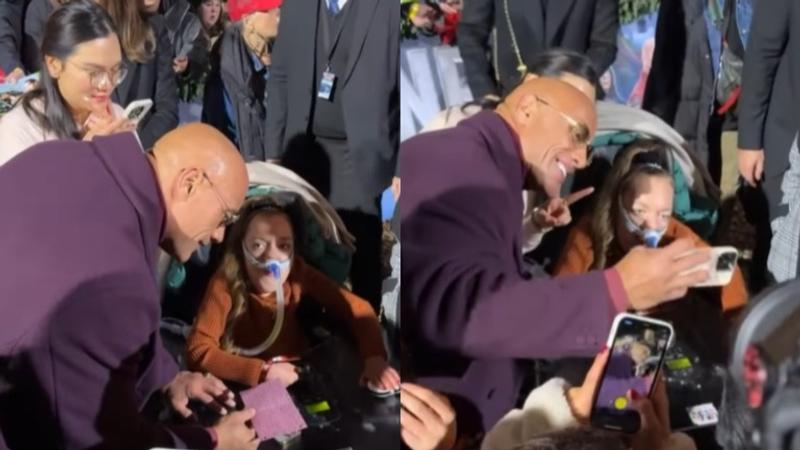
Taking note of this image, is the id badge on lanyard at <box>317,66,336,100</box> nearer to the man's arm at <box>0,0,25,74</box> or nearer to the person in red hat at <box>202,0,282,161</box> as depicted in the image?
the person in red hat at <box>202,0,282,161</box>

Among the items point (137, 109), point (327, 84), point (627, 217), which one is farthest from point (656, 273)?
point (137, 109)

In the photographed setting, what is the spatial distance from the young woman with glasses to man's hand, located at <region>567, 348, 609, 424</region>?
0.82 meters

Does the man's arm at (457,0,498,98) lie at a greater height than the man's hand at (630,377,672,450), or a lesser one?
greater

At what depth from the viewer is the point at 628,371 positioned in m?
1.67

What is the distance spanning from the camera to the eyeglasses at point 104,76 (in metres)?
1.61

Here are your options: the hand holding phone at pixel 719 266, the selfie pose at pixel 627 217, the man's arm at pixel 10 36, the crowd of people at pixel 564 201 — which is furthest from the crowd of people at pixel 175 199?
the hand holding phone at pixel 719 266

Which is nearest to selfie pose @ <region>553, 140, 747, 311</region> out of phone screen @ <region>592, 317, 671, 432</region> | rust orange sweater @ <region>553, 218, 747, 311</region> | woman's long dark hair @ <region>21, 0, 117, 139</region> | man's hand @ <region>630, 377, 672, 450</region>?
rust orange sweater @ <region>553, 218, 747, 311</region>

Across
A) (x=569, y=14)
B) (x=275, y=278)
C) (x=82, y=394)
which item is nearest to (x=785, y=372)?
(x=569, y=14)

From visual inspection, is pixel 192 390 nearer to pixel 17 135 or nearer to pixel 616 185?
pixel 17 135

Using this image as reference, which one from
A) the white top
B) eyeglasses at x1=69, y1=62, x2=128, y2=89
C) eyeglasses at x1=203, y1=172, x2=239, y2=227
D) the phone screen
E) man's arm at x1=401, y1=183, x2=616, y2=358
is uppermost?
eyeglasses at x1=69, y1=62, x2=128, y2=89

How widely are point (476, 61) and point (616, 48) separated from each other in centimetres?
21

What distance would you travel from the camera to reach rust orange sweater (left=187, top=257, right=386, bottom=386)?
1.69 metres

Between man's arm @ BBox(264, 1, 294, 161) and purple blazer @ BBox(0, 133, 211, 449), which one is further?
man's arm @ BBox(264, 1, 294, 161)

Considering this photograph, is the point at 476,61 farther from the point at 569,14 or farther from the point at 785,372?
the point at 785,372
